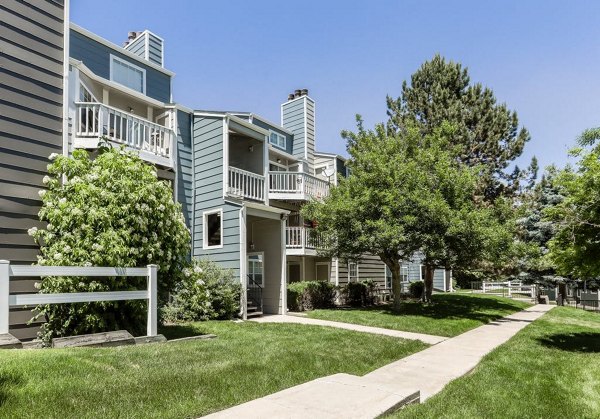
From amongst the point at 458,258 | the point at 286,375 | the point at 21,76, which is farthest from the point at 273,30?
the point at 286,375

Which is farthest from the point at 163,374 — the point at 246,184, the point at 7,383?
the point at 246,184

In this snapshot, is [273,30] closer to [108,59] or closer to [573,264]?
[108,59]

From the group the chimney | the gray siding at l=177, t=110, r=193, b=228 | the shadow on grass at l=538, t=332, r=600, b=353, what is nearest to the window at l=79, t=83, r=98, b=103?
the gray siding at l=177, t=110, r=193, b=228

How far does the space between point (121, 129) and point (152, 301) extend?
575 cm

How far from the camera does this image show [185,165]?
14.8 m

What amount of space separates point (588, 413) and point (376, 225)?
352 inches

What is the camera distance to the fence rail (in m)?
A: 10.8

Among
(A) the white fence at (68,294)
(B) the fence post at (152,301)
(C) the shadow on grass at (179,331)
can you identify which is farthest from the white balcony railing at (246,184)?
(A) the white fence at (68,294)

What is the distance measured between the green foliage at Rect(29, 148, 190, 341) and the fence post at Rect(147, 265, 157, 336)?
0.98ft

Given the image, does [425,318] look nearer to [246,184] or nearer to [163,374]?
[246,184]

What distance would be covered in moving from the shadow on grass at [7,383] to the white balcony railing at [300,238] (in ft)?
43.1

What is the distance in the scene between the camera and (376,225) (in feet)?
44.5

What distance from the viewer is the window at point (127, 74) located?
14.9 metres

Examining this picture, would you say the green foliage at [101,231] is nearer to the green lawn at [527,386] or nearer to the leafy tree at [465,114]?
the green lawn at [527,386]
